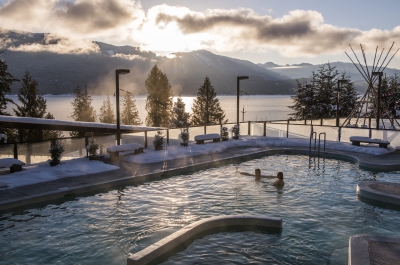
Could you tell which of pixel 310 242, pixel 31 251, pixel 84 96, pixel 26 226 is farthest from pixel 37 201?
pixel 84 96

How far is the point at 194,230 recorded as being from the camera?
9.56m

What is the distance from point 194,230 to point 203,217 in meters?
1.63

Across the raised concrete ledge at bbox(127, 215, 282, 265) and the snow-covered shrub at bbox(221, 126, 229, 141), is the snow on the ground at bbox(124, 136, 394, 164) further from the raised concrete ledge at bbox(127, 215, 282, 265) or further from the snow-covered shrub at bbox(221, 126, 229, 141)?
the raised concrete ledge at bbox(127, 215, 282, 265)

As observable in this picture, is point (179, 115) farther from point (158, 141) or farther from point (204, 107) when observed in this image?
point (158, 141)

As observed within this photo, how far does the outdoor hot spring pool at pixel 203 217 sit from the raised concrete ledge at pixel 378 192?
0.50 meters

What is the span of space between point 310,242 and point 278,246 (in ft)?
3.15

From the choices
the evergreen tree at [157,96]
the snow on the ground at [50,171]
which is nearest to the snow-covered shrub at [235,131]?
the snow on the ground at [50,171]

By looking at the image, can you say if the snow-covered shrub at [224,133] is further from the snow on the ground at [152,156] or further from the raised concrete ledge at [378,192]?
the raised concrete ledge at [378,192]

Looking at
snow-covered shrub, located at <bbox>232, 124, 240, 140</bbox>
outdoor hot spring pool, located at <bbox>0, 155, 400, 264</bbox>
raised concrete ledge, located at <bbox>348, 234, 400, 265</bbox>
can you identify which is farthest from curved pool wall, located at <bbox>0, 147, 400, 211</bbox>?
raised concrete ledge, located at <bbox>348, 234, 400, 265</bbox>

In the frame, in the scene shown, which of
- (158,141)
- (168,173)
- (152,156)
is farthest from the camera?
(158,141)

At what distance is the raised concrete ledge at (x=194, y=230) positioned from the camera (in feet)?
26.0

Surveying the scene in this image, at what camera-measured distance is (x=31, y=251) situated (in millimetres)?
8875

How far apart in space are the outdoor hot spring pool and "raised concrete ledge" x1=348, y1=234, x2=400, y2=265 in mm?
568

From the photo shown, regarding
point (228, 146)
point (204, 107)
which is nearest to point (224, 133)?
point (228, 146)
